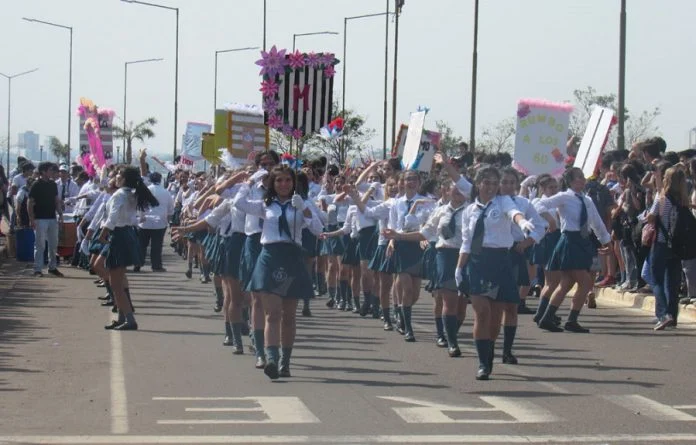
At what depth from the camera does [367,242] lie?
18.3m

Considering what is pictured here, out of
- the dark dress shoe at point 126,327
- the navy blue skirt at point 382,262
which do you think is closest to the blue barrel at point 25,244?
the dark dress shoe at point 126,327

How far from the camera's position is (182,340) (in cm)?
1558

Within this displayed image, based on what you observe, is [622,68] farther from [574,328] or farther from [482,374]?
[482,374]

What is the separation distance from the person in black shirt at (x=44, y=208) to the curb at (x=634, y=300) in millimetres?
9185

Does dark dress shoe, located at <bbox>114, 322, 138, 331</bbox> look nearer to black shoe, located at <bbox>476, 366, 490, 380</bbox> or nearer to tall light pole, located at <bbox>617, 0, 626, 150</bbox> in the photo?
black shoe, located at <bbox>476, 366, 490, 380</bbox>

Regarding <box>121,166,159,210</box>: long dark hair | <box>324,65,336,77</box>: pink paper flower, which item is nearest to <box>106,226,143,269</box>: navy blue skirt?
<box>121,166,159,210</box>: long dark hair

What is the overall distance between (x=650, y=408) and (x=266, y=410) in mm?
2731

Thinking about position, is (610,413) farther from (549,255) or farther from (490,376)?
(549,255)

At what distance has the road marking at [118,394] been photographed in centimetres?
985

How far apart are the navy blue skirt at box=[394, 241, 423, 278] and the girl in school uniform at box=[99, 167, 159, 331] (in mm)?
3052

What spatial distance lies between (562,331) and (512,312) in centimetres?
352

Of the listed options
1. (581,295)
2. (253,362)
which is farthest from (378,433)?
(581,295)

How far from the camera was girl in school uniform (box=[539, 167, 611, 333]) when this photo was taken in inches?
649

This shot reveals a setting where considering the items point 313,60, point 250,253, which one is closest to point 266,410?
point 250,253
